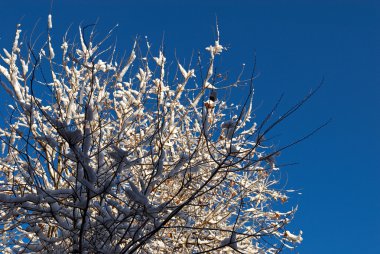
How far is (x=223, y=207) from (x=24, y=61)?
307 cm

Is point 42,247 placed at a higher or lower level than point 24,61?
lower

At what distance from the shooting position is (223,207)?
19.8 feet

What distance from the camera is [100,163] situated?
3.64 m

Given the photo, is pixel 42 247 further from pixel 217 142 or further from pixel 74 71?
pixel 74 71

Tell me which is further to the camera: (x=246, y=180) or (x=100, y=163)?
(x=246, y=180)

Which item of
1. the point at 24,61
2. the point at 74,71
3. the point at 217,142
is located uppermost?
the point at 74,71

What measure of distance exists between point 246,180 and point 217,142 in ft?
5.05

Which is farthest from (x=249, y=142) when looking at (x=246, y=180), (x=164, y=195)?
(x=164, y=195)

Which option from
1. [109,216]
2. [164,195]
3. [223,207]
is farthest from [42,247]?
[223,207]

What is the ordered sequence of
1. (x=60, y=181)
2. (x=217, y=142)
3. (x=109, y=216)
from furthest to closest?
(x=60, y=181) → (x=217, y=142) → (x=109, y=216)

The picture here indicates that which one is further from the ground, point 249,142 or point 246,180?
point 249,142

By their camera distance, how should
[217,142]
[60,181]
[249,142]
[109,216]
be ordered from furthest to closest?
[249,142] → [60,181] → [217,142] → [109,216]

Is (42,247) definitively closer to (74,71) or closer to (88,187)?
(88,187)

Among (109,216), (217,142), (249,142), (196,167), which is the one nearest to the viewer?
(109,216)
